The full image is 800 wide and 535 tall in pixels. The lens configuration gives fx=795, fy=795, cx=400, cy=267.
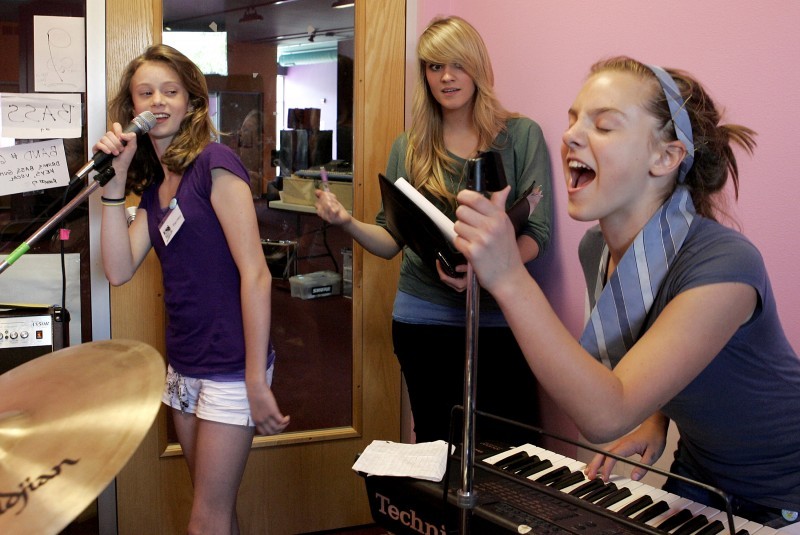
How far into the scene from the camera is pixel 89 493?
2.44 ft

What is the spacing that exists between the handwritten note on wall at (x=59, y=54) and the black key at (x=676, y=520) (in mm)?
2069

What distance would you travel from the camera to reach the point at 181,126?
6.33ft

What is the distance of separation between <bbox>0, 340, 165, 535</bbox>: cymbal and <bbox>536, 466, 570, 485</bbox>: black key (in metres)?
0.68

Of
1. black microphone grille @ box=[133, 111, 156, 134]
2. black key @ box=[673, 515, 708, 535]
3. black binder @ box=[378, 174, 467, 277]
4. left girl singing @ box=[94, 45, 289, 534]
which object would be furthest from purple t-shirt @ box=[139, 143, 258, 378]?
black key @ box=[673, 515, 708, 535]

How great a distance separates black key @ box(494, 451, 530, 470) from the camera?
136cm

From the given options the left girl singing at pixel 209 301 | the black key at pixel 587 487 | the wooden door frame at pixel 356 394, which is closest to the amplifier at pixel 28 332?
the wooden door frame at pixel 356 394

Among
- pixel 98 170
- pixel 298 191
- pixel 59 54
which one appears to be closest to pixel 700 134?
pixel 98 170

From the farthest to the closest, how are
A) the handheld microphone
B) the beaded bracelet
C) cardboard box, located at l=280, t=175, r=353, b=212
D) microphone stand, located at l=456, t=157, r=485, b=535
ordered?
1. cardboard box, located at l=280, t=175, r=353, b=212
2. the beaded bracelet
3. the handheld microphone
4. microphone stand, located at l=456, t=157, r=485, b=535

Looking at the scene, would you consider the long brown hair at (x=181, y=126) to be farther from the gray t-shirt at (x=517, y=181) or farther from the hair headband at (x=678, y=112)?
the hair headband at (x=678, y=112)

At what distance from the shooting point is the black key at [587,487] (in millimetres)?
1279

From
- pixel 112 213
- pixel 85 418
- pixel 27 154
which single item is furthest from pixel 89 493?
pixel 27 154

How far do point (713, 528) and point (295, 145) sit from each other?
75.1 inches

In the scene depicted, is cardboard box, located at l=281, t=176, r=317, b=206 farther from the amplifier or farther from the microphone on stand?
the microphone on stand

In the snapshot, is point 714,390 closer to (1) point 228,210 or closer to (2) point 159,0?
(1) point 228,210
